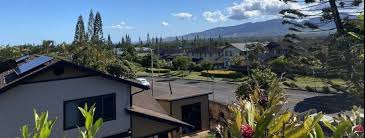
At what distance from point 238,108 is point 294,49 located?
38.9 m

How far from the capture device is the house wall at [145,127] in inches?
623

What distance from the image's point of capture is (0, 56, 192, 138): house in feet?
43.4

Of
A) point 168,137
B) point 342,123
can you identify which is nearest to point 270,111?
point 342,123

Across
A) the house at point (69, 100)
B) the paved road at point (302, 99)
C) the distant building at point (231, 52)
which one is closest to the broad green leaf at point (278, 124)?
the house at point (69, 100)

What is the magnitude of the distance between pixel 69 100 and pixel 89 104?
0.91 metres

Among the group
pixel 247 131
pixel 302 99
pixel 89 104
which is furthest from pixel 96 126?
pixel 302 99

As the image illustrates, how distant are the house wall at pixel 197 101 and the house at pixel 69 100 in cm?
548

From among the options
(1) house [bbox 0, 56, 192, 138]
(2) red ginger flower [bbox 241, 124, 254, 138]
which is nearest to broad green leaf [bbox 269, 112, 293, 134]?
(2) red ginger flower [bbox 241, 124, 254, 138]

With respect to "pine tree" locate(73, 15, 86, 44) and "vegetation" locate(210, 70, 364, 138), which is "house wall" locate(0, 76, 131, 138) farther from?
"pine tree" locate(73, 15, 86, 44)

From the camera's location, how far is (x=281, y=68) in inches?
1932

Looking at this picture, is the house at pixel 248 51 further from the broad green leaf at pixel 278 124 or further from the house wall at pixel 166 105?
the broad green leaf at pixel 278 124

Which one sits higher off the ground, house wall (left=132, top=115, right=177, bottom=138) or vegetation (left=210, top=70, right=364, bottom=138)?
vegetation (left=210, top=70, right=364, bottom=138)

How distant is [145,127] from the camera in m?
16.0

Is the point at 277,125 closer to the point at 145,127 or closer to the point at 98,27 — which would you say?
the point at 145,127
